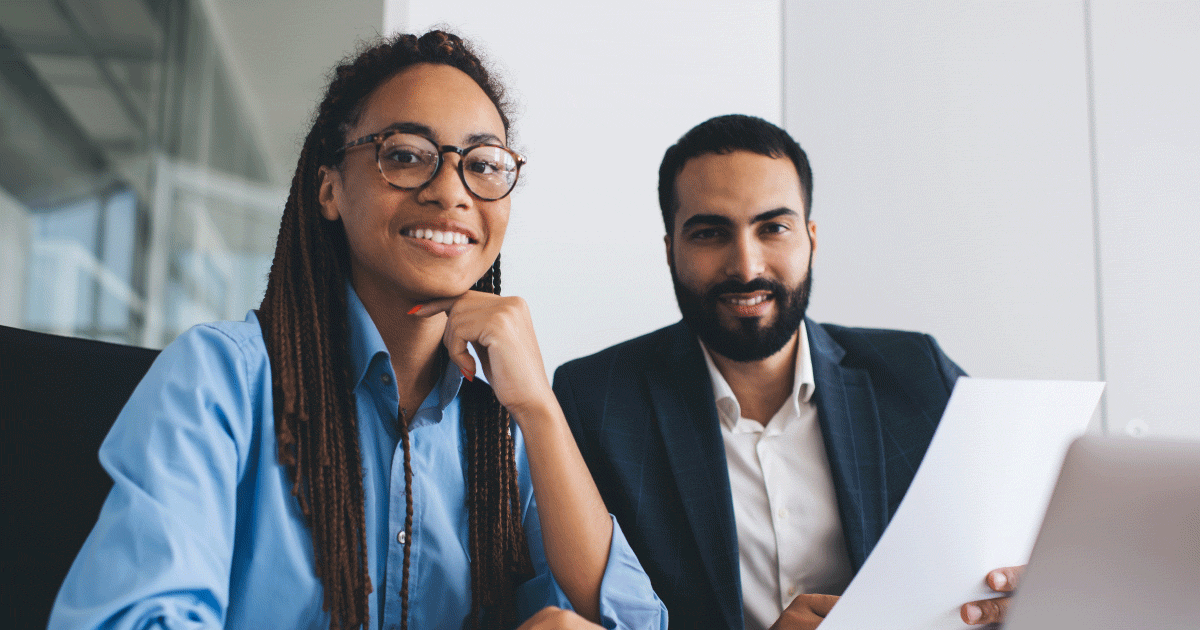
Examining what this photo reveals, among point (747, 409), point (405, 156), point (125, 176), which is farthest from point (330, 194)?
point (125, 176)

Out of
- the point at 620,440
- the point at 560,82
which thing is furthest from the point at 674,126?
the point at 620,440

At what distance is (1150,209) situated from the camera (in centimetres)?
225

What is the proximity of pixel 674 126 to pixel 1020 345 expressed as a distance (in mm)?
1213

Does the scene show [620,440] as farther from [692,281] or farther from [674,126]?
[674,126]

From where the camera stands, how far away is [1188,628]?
0.51 m

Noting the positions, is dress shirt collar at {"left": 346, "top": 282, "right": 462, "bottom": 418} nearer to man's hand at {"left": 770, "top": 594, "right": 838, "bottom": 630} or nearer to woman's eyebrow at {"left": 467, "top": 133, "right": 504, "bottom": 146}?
woman's eyebrow at {"left": 467, "top": 133, "right": 504, "bottom": 146}

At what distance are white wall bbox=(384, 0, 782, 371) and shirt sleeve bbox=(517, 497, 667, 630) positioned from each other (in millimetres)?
1022

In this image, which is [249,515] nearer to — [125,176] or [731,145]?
[731,145]

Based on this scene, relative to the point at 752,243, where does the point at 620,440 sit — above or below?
below

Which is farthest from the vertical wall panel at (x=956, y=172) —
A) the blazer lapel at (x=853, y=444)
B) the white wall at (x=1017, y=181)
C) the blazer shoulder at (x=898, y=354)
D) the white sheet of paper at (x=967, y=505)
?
the white sheet of paper at (x=967, y=505)

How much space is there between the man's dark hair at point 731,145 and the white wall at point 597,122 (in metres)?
0.48

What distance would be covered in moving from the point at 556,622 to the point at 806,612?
0.48m

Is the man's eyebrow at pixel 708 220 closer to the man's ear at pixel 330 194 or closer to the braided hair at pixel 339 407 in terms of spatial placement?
the braided hair at pixel 339 407

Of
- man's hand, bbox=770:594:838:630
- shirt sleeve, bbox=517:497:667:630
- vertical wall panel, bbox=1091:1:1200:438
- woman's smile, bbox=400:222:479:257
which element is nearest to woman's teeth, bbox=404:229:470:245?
woman's smile, bbox=400:222:479:257
